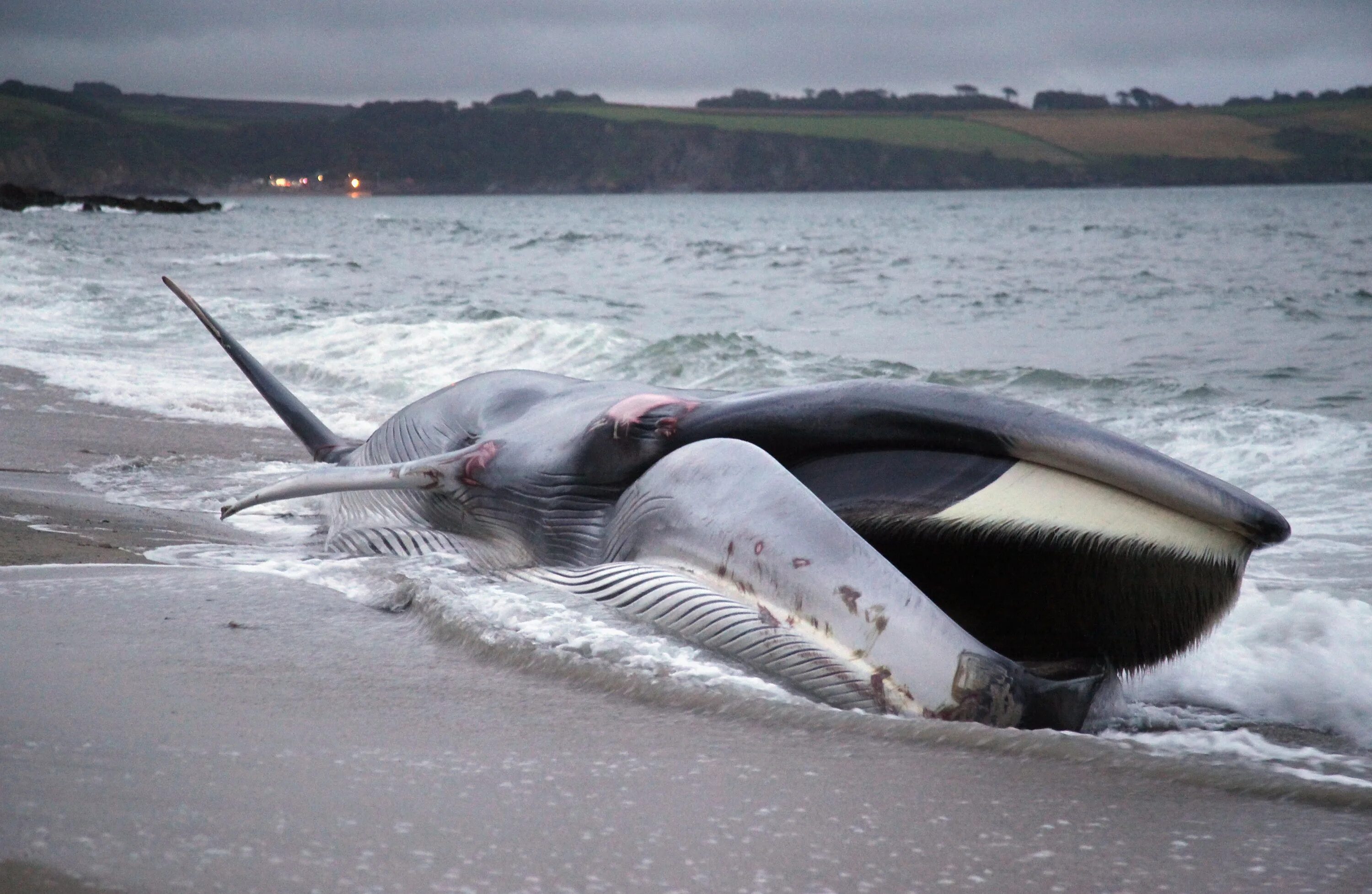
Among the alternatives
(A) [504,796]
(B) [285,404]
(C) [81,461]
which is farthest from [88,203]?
(A) [504,796]

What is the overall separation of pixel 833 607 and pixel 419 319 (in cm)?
1323

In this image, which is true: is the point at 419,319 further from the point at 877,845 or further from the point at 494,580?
the point at 877,845

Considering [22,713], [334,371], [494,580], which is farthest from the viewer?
[334,371]

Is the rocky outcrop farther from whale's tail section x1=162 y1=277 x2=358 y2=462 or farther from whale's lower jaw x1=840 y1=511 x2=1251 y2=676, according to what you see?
whale's lower jaw x1=840 y1=511 x2=1251 y2=676

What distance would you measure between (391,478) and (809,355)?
9902mm

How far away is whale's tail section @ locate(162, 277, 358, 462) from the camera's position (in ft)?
19.2

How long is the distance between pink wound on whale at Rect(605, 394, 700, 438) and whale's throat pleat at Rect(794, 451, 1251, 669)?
1.84ft

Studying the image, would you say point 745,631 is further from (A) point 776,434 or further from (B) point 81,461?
(B) point 81,461

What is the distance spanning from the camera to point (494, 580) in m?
3.95

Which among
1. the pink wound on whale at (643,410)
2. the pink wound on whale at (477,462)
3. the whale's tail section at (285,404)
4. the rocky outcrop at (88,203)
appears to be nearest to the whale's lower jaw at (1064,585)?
the pink wound on whale at (643,410)

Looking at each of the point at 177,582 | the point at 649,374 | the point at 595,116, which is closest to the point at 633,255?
the point at 649,374

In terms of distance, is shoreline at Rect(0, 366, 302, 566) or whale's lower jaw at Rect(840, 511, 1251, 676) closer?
whale's lower jaw at Rect(840, 511, 1251, 676)

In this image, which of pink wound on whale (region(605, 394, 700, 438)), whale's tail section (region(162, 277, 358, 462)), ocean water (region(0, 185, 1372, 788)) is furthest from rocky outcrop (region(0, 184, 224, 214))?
pink wound on whale (region(605, 394, 700, 438))

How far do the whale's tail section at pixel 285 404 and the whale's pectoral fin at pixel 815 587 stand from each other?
2.65 meters
